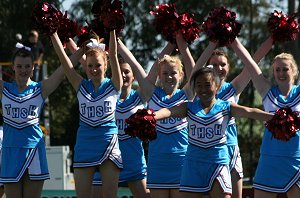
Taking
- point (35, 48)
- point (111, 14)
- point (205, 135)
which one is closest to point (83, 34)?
point (111, 14)

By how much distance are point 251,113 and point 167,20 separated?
181 cm

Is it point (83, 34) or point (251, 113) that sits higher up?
point (83, 34)

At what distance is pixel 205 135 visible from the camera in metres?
7.80

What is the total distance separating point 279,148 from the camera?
823cm

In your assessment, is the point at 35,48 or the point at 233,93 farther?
the point at 35,48

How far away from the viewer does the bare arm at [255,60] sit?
28.8 feet

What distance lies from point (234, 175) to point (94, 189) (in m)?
1.39

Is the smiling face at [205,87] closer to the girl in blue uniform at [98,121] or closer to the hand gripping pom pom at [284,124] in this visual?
the hand gripping pom pom at [284,124]

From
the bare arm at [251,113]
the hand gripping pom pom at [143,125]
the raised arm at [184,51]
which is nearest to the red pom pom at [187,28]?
the raised arm at [184,51]

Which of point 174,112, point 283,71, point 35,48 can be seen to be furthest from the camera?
point 35,48

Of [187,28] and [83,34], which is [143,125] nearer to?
[187,28]

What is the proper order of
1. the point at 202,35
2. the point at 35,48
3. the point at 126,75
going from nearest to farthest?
1. the point at 126,75
2. the point at 35,48
3. the point at 202,35

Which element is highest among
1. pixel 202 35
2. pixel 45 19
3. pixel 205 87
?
pixel 202 35

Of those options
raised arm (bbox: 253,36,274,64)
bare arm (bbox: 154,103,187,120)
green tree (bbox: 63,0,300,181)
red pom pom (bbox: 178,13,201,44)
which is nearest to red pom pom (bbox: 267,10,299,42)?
raised arm (bbox: 253,36,274,64)
